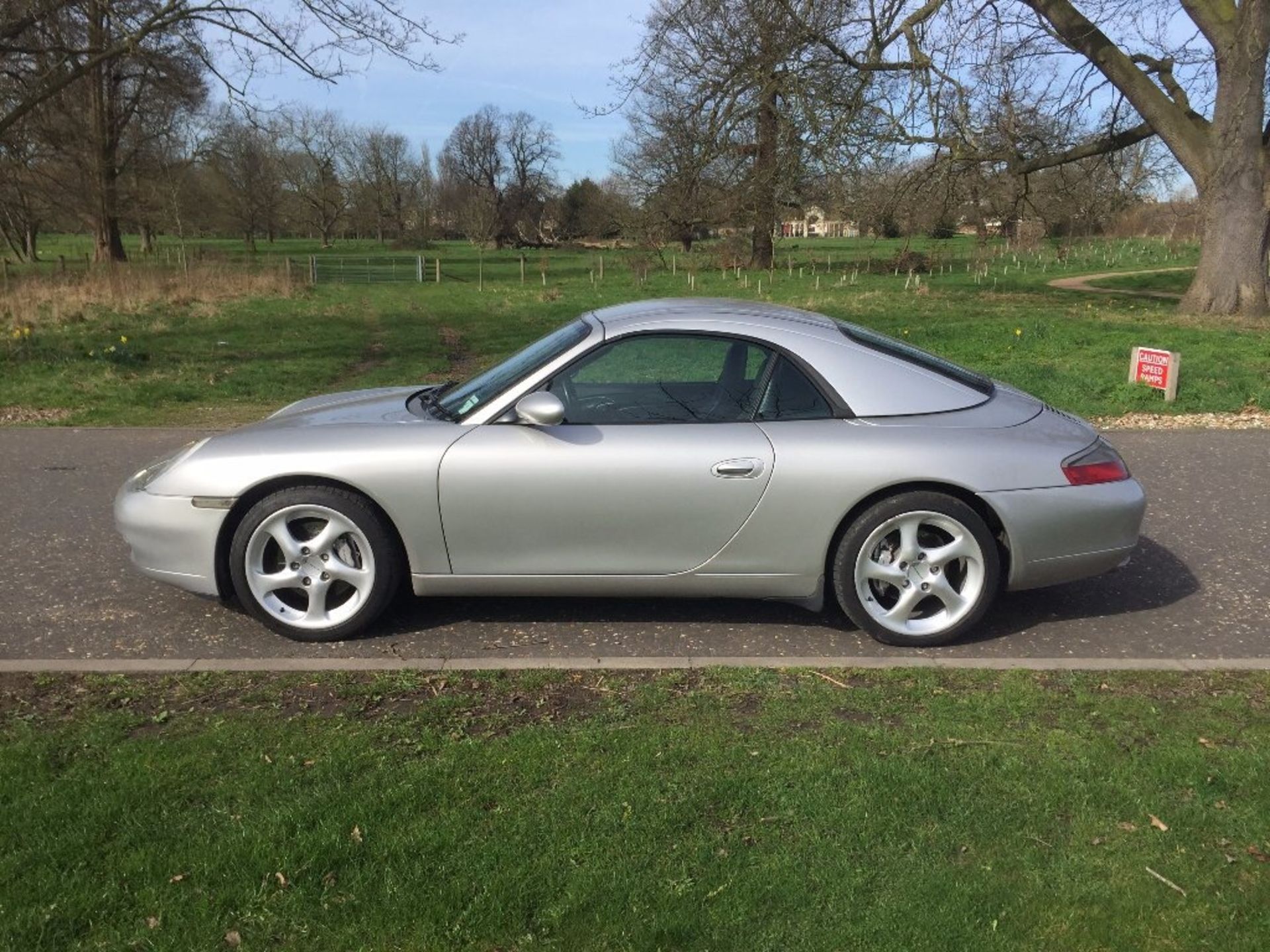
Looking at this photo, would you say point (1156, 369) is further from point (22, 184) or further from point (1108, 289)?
point (22, 184)

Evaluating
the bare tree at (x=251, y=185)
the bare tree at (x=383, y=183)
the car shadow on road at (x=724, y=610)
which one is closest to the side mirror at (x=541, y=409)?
the car shadow on road at (x=724, y=610)

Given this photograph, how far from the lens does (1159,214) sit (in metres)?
46.3

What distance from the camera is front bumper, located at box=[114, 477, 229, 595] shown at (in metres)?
4.49

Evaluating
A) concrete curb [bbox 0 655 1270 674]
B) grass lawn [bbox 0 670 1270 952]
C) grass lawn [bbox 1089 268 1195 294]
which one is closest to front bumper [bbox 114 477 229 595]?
concrete curb [bbox 0 655 1270 674]

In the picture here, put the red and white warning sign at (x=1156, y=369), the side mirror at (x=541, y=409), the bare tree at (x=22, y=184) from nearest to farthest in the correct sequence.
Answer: the side mirror at (x=541, y=409)
the red and white warning sign at (x=1156, y=369)
the bare tree at (x=22, y=184)

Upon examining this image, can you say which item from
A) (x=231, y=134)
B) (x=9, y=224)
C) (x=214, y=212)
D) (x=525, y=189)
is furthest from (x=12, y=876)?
(x=525, y=189)

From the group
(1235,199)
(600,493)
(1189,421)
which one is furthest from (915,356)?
(1235,199)

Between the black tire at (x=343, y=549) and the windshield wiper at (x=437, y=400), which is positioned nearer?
the black tire at (x=343, y=549)

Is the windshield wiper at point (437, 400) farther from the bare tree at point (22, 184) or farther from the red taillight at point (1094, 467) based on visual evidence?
the bare tree at point (22, 184)

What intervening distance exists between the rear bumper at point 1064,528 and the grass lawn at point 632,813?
0.61m

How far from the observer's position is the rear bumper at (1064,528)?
176 inches

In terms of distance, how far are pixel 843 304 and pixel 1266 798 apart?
1950 centimetres

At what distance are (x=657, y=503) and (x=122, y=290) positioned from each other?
23.1 meters

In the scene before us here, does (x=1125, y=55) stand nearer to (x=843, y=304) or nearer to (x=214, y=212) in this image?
(x=843, y=304)
